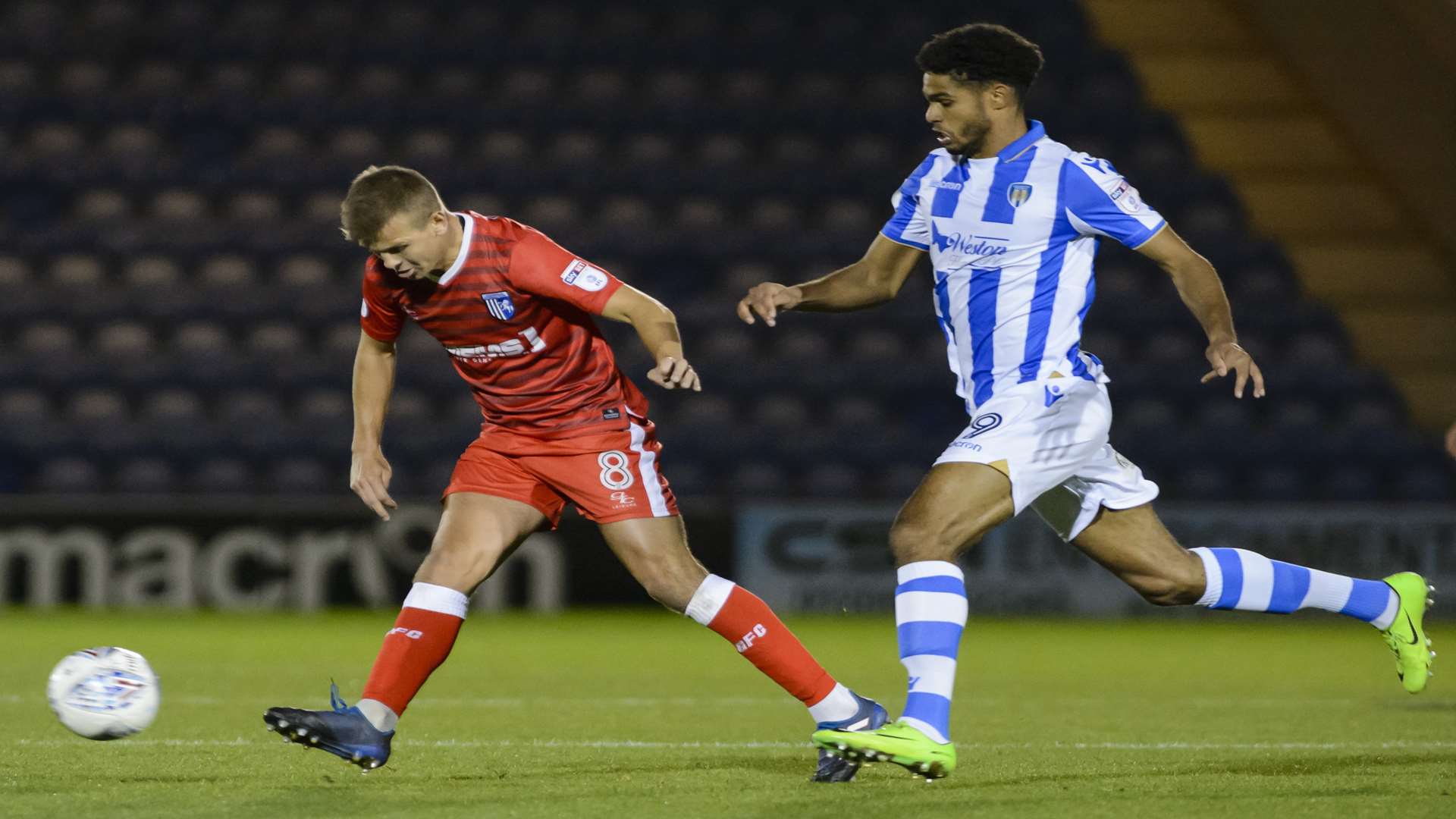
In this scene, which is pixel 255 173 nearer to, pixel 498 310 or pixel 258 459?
pixel 258 459

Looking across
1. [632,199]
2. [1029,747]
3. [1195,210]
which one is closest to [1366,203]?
[1195,210]

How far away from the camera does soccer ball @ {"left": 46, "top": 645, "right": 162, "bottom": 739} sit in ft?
13.0

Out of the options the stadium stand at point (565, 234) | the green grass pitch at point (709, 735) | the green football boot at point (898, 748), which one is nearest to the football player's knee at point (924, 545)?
the green football boot at point (898, 748)

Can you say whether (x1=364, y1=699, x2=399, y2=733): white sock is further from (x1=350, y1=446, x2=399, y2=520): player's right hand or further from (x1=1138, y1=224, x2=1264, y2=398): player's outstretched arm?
(x1=1138, y1=224, x2=1264, y2=398): player's outstretched arm

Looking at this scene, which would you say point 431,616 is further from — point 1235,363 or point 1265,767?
point 1265,767

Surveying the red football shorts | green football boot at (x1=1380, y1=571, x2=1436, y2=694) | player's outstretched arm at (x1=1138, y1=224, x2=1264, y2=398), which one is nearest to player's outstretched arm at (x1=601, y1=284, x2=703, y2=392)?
the red football shorts

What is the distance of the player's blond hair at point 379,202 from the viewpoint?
3.90 m

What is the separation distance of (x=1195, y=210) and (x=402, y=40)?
21.0ft

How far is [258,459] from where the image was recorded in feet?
40.4

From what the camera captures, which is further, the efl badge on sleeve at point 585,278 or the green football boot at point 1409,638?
the green football boot at point 1409,638

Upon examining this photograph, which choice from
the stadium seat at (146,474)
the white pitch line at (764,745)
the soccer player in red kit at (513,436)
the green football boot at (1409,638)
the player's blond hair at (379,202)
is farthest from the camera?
the stadium seat at (146,474)

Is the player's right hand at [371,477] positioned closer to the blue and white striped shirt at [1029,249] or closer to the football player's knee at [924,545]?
the football player's knee at [924,545]

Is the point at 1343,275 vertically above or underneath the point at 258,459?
above

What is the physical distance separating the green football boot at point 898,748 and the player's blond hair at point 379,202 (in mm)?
1424
